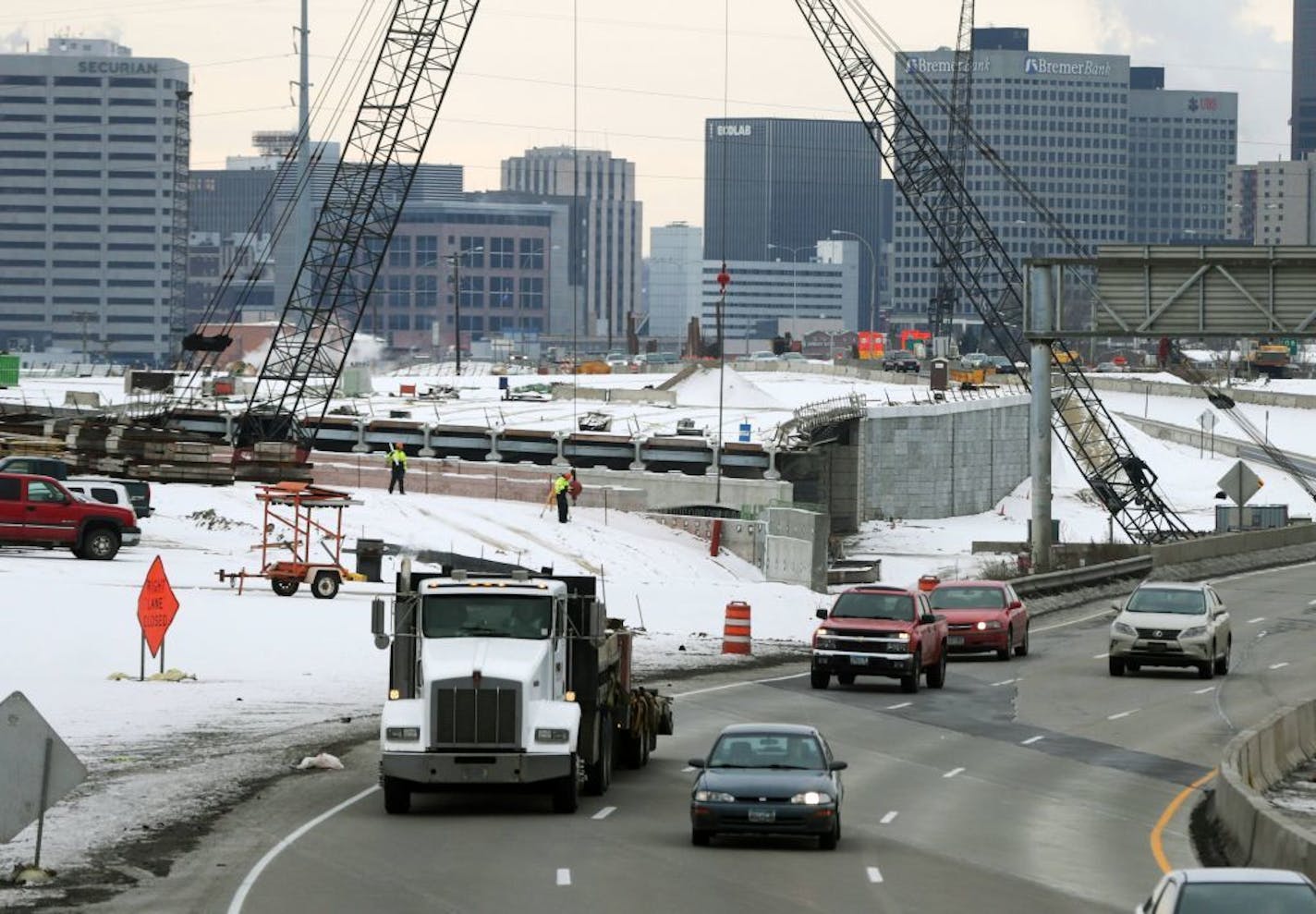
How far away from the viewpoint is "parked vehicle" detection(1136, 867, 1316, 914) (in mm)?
13555

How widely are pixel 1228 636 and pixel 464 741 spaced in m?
25.3

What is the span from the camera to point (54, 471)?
60.4 m

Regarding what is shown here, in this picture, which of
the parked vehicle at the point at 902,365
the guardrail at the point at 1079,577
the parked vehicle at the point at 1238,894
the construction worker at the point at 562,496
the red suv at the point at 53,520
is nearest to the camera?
the parked vehicle at the point at 1238,894

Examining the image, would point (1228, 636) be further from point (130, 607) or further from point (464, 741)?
point (464, 741)

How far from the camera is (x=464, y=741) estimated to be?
2473 cm

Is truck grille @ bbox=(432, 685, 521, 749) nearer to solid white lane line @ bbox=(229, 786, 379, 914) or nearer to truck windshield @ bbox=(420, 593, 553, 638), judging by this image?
truck windshield @ bbox=(420, 593, 553, 638)

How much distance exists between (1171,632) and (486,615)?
2218 centimetres

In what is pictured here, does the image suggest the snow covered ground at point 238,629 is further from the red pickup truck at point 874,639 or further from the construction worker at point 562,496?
the red pickup truck at point 874,639

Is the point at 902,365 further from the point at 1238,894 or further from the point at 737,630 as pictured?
the point at 1238,894

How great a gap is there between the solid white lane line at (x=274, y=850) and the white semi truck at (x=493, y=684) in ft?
2.63

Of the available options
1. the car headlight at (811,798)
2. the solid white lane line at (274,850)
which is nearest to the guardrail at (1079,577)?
the solid white lane line at (274,850)

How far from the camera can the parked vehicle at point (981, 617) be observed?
160 ft

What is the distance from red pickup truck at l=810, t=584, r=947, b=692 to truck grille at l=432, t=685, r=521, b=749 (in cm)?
1715


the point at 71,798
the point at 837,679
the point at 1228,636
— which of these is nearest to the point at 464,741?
the point at 71,798
